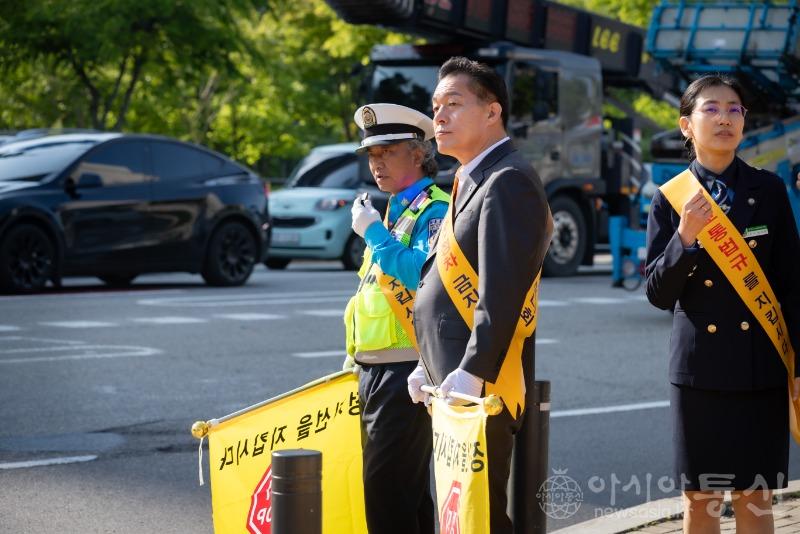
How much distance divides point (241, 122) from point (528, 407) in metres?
34.6

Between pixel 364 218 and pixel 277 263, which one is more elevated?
pixel 364 218

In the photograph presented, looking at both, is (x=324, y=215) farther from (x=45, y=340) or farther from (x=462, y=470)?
(x=462, y=470)

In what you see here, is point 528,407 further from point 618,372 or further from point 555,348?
point 555,348

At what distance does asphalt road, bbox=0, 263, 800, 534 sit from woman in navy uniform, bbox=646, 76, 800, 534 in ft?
6.93

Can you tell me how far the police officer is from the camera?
179 inches

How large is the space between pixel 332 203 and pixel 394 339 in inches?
649

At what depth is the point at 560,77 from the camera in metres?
19.6

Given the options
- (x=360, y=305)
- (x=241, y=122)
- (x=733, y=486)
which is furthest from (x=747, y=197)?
(x=241, y=122)

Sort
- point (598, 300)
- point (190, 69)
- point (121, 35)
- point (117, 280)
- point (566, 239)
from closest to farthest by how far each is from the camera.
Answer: point (598, 300)
point (117, 280)
point (566, 239)
point (121, 35)
point (190, 69)

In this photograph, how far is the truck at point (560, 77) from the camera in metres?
17.5

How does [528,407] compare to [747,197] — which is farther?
[528,407]

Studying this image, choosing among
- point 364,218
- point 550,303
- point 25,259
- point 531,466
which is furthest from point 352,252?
point 364,218

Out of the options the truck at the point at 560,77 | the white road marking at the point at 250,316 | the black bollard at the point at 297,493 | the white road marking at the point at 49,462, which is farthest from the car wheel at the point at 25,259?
the black bollard at the point at 297,493

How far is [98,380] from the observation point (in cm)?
991
